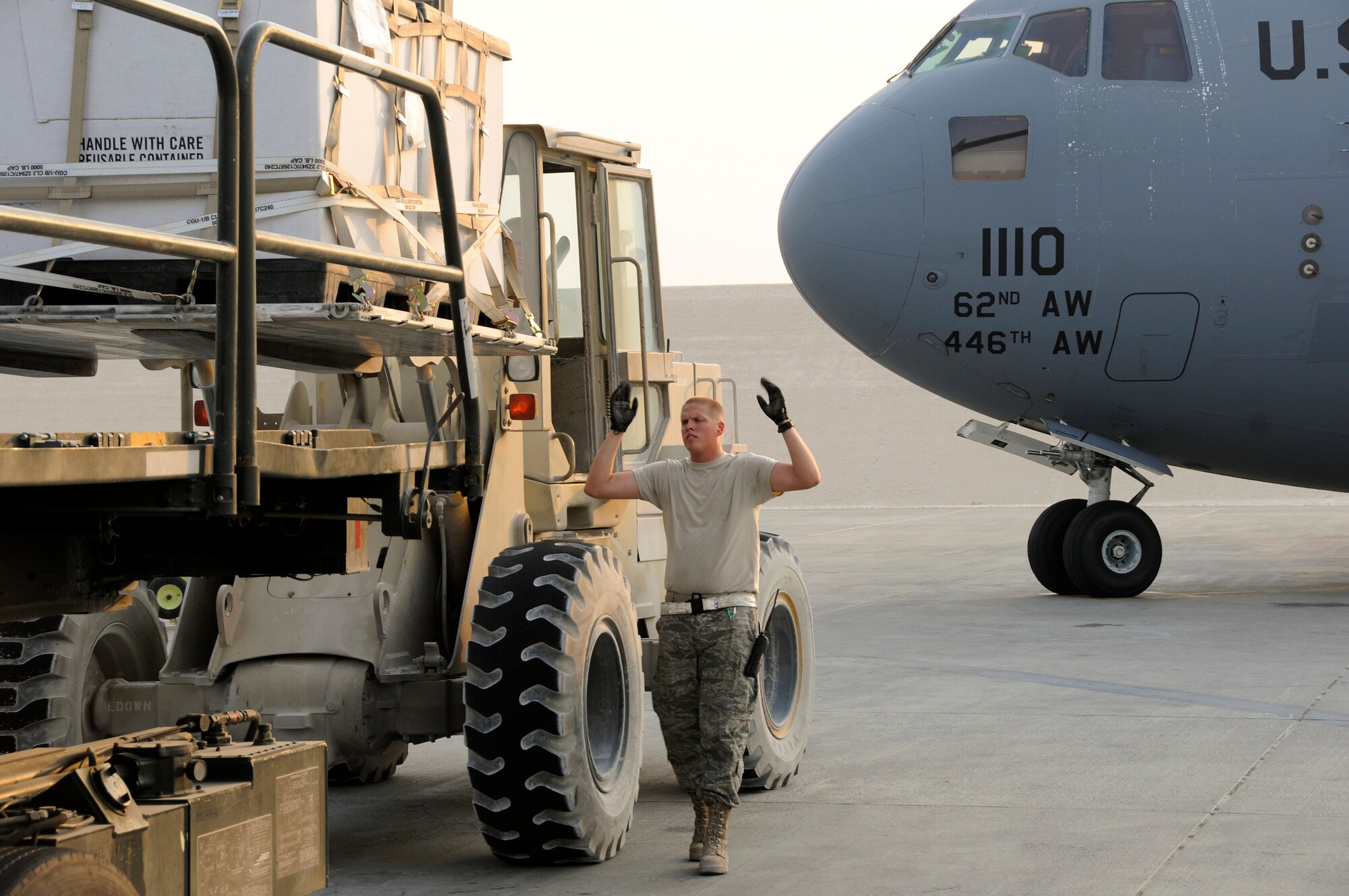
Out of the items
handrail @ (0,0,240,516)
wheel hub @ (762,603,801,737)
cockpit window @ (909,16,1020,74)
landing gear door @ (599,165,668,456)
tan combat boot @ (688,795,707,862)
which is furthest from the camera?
cockpit window @ (909,16,1020,74)

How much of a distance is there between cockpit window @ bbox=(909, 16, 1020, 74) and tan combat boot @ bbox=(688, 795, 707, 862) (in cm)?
1018

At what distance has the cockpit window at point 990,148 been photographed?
558 inches

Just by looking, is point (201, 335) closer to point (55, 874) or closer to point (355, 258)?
point (355, 258)

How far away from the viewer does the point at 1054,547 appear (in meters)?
15.4

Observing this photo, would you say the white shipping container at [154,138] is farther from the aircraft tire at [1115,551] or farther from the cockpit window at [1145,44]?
the aircraft tire at [1115,551]

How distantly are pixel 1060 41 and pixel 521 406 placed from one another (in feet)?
30.3

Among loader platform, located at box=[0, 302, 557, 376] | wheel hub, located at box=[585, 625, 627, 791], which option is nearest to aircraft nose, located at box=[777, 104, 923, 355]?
wheel hub, located at box=[585, 625, 627, 791]

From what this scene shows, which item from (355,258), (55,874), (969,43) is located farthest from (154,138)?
(969,43)

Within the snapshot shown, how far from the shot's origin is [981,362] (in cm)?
1464

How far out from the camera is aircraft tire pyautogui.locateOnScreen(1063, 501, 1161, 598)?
14836 mm

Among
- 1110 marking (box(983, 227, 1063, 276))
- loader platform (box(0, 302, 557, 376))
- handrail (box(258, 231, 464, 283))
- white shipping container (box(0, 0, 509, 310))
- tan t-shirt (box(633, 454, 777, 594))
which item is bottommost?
tan t-shirt (box(633, 454, 777, 594))

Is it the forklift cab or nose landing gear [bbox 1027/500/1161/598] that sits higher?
the forklift cab

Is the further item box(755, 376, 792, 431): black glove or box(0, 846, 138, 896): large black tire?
box(755, 376, 792, 431): black glove

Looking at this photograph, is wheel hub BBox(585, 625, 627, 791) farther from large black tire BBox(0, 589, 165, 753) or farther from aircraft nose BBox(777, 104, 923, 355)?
aircraft nose BBox(777, 104, 923, 355)
